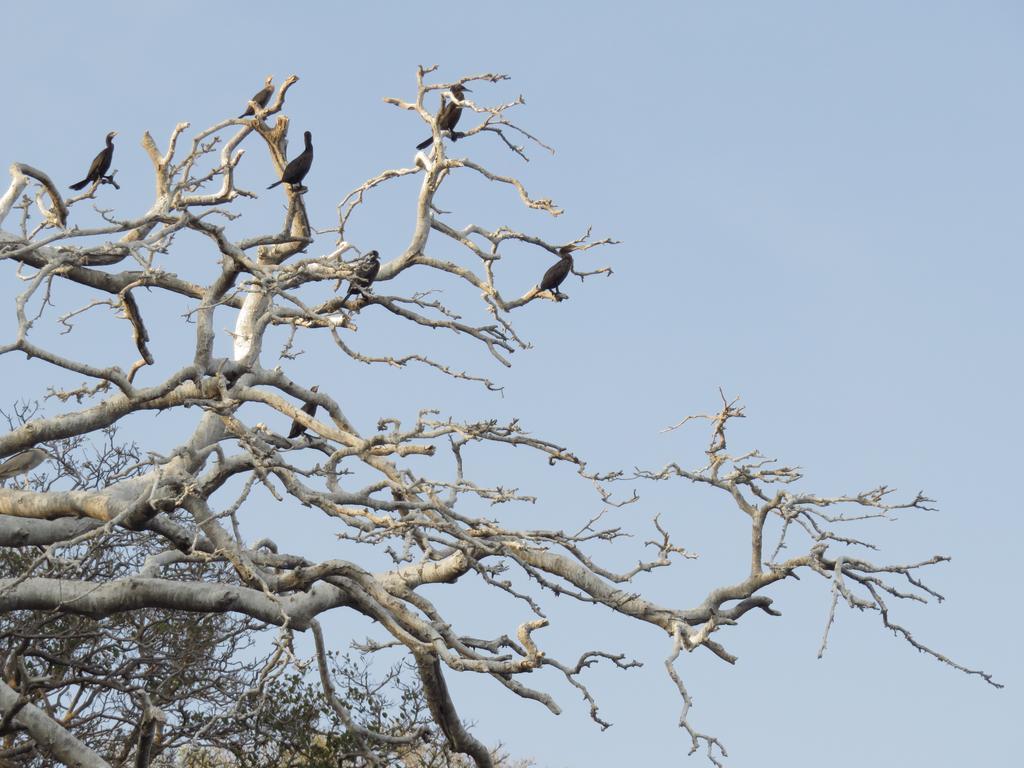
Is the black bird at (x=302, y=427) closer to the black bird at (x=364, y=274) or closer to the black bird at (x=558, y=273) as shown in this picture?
the black bird at (x=364, y=274)

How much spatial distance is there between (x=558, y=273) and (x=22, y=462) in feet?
14.8

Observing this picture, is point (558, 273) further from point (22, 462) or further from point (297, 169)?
point (22, 462)

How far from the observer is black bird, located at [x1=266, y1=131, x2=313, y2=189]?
10.5 meters

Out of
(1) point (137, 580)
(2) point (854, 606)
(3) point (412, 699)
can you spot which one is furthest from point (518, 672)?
(3) point (412, 699)

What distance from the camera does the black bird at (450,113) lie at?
36.0 ft

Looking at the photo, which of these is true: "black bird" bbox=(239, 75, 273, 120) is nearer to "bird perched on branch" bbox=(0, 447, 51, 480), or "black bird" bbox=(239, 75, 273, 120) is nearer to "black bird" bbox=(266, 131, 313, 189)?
"black bird" bbox=(266, 131, 313, 189)

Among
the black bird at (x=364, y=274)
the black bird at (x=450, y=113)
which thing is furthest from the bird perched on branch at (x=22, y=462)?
the black bird at (x=450, y=113)

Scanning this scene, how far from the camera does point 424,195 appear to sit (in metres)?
11.1

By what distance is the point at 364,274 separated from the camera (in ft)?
34.6

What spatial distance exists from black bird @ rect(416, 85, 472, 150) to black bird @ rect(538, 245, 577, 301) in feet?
4.53

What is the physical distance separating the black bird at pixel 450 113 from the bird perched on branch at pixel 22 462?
4042 mm

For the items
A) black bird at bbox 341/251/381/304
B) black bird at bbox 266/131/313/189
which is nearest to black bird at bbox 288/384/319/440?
black bird at bbox 341/251/381/304

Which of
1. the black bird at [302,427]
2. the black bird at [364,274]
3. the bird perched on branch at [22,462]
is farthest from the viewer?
the black bird at [302,427]

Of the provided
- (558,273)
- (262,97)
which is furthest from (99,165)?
(558,273)
